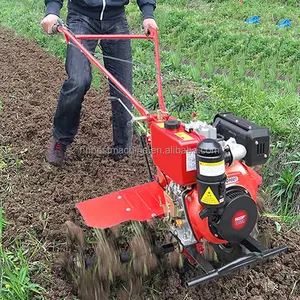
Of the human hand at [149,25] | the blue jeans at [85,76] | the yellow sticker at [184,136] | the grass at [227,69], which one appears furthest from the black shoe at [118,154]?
the yellow sticker at [184,136]

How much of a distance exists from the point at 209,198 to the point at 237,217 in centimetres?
19

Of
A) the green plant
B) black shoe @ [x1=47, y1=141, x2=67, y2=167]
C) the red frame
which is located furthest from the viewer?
black shoe @ [x1=47, y1=141, x2=67, y2=167]

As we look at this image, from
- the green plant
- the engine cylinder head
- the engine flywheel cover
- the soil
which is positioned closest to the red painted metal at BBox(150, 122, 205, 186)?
the engine cylinder head

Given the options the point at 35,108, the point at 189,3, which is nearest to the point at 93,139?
the point at 35,108

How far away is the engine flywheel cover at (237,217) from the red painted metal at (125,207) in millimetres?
507

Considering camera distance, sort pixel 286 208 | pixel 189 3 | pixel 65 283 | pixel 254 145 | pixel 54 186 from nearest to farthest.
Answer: pixel 254 145, pixel 65 283, pixel 286 208, pixel 54 186, pixel 189 3

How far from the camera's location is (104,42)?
3666 mm

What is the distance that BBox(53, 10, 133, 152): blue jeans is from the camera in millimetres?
3363

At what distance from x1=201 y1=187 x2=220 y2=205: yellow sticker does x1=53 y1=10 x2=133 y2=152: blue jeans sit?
54.4 inches

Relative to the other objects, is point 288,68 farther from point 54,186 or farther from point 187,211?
point 187,211

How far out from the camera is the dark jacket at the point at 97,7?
335 centimetres

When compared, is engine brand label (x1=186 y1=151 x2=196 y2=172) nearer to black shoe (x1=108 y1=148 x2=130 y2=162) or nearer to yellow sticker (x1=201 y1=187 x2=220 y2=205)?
yellow sticker (x1=201 y1=187 x2=220 y2=205)

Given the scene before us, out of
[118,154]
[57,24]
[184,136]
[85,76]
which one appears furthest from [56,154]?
[184,136]

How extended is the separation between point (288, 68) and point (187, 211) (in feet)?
13.3
